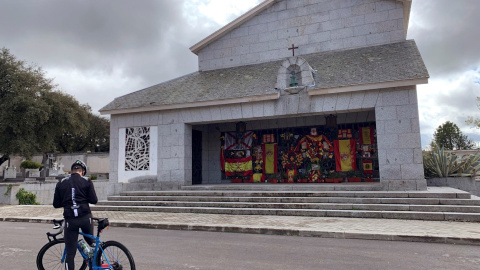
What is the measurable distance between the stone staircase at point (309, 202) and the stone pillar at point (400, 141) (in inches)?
23.5

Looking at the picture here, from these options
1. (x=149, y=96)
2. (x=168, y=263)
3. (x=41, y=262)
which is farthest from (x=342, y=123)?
(x=41, y=262)

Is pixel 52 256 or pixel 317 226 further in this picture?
pixel 317 226

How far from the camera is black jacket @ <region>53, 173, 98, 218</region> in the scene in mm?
4531

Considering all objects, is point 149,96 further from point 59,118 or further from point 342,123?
point 59,118

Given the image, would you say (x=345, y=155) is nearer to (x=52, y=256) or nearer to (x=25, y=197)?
(x=52, y=256)

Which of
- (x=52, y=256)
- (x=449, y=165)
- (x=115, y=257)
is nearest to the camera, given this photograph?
(x=115, y=257)

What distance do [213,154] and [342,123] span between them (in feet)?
21.0

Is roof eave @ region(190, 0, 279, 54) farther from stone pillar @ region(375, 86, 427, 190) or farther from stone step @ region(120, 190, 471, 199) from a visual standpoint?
stone step @ region(120, 190, 471, 199)

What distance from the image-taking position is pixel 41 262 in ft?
15.7

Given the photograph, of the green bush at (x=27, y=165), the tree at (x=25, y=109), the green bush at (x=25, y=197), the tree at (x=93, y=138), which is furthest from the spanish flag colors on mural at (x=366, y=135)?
the tree at (x=93, y=138)

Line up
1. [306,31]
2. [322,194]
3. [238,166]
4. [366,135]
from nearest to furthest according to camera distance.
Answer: [322,194] → [366,135] → [306,31] → [238,166]

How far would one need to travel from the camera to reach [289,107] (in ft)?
42.6

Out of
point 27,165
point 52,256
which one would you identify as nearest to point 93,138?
point 27,165

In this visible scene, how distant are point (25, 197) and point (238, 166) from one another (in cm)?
1123
